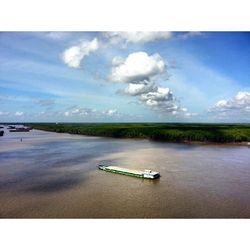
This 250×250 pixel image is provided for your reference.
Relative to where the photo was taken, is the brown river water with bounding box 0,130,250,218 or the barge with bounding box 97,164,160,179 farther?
the barge with bounding box 97,164,160,179

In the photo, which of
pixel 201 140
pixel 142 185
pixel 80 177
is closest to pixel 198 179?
pixel 142 185

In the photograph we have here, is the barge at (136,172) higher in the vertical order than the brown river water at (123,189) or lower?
higher

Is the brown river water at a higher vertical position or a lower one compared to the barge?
lower

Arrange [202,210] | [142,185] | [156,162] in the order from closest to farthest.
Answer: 1. [202,210]
2. [142,185]
3. [156,162]

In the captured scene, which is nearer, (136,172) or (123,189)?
(123,189)

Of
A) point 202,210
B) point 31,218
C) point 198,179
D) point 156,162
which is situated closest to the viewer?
point 31,218

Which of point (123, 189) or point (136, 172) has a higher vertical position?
point (136, 172)

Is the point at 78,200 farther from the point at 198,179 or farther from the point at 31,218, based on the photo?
the point at 198,179

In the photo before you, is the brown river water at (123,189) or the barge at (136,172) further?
the barge at (136,172)
